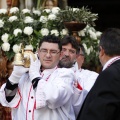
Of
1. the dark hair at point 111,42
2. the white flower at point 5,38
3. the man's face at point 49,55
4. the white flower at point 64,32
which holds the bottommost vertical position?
the white flower at point 5,38

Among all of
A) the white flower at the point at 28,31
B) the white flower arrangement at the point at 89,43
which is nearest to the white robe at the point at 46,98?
the white flower at the point at 28,31

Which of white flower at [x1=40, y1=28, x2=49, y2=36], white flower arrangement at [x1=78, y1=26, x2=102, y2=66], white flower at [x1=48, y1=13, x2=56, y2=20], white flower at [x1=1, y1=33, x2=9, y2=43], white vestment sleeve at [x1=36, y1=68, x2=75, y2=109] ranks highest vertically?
white flower at [x1=48, y1=13, x2=56, y2=20]

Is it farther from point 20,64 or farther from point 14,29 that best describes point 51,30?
point 20,64

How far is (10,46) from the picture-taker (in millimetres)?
5207

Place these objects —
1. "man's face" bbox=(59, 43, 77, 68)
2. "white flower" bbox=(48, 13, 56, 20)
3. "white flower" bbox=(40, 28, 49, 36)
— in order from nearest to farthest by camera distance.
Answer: "man's face" bbox=(59, 43, 77, 68)
"white flower" bbox=(40, 28, 49, 36)
"white flower" bbox=(48, 13, 56, 20)

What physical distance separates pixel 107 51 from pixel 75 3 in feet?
28.8

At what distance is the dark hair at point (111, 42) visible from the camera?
2.59m

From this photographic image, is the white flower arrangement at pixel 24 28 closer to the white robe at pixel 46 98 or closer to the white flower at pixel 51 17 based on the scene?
the white flower at pixel 51 17

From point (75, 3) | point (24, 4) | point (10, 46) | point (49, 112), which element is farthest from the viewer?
point (75, 3)

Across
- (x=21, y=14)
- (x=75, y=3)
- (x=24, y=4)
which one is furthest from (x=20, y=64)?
(x=75, y=3)

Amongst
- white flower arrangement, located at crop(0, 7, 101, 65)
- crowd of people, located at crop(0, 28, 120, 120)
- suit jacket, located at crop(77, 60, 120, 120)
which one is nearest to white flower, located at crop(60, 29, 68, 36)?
white flower arrangement, located at crop(0, 7, 101, 65)

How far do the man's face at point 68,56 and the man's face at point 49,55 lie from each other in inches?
10.2

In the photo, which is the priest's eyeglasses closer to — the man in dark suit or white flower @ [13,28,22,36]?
the man in dark suit

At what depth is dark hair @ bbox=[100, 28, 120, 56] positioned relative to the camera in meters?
2.59
